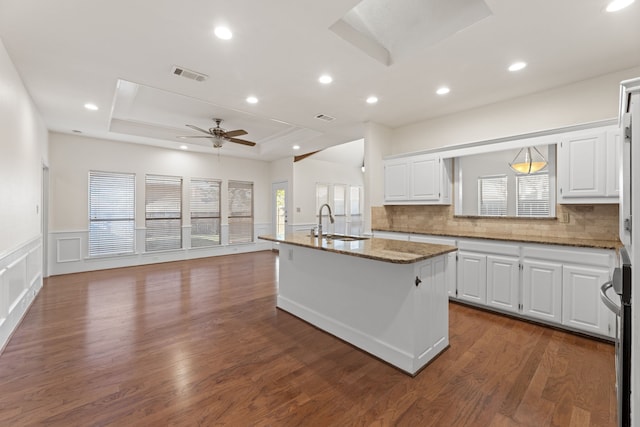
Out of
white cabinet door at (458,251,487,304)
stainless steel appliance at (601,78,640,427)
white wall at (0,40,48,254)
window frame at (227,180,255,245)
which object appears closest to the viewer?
stainless steel appliance at (601,78,640,427)

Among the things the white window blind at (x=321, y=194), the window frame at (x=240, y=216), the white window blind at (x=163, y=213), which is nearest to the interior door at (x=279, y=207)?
the window frame at (x=240, y=216)

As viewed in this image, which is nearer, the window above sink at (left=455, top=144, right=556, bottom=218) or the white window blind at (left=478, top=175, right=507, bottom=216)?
the window above sink at (left=455, top=144, right=556, bottom=218)

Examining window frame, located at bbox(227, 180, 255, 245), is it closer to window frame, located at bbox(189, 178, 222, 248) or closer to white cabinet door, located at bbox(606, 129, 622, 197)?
window frame, located at bbox(189, 178, 222, 248)

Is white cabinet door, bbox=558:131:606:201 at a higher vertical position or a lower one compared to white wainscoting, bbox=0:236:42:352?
higher

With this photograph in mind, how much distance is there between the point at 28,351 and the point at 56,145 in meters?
4.49

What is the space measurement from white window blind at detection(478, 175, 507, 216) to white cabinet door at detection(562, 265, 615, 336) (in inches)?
48.5

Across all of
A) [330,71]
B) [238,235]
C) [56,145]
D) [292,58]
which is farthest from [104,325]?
[238,235]

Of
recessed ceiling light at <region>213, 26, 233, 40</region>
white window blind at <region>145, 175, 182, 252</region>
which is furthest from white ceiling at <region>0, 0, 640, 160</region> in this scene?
white window blind at <region>145, 175, 182, 252</region>

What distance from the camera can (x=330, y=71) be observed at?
3.08 metres

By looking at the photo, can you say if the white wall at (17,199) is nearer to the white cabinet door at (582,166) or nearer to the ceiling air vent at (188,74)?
the ceiling air vent at (188,74)

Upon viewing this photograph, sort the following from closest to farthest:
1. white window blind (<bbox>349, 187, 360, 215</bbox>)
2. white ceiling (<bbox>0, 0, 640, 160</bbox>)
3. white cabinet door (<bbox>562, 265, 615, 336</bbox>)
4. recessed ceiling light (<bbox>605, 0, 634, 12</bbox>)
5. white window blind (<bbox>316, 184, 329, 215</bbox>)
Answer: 1. recessed ceiling light (<bbox>605, 0, 634, 12</bbox>)
2. white ceiling (<bbox>0, 0, 640, 160</bbox>)
3. white cabinet door (<bbox>562, 265, 615, 336</bbox>)
4. white window blind (<bbox>316, 184, 329, 215</bbox>)
5. white window blind (<bbox>349, 187, 360, 215</bbox>)

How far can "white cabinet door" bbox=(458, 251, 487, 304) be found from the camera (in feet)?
11.4

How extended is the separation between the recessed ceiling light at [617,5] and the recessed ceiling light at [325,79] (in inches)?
89.6

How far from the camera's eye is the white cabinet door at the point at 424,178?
4.29 m
